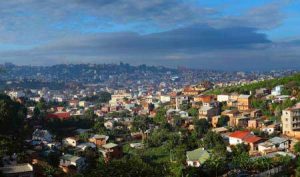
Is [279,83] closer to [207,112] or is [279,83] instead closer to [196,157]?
[207,112]

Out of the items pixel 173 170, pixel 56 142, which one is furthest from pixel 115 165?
pixel 56 142

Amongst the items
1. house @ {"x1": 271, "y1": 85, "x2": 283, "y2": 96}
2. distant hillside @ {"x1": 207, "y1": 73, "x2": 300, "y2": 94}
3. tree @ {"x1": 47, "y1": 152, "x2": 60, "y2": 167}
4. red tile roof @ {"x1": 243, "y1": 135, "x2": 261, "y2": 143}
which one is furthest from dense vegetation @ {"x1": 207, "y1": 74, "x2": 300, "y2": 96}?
tree @ {"x1": 47, "y1": 152, "x2": 60, "y2": 167}

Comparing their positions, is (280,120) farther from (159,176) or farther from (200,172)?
(159,176)

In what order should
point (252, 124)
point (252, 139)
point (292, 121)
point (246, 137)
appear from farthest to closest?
point (252, 124), point (292, 121), point (246, 137), point (252, 139)

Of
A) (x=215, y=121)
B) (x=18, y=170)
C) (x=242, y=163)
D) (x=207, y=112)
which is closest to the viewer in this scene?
(x=18, y=170)

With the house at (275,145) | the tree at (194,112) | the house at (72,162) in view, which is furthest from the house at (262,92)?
the house at (72,162)

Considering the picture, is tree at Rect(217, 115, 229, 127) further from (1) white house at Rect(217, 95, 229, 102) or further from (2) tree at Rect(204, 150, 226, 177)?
(2) tree at Rect(204, 150, 226, 177)

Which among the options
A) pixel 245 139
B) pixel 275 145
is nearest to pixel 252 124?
pixel 245 139
